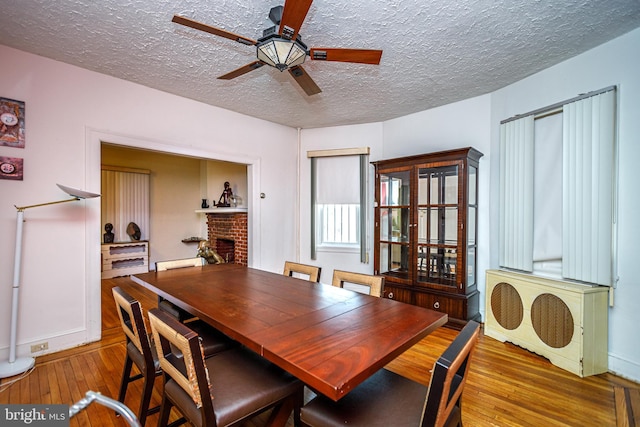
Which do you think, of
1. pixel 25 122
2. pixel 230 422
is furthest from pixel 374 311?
pixel 25 122

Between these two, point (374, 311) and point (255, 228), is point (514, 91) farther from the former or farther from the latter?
point (255, 228)

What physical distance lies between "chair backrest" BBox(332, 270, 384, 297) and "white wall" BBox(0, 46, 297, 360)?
2.47 metres

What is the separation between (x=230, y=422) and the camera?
1.18 meters

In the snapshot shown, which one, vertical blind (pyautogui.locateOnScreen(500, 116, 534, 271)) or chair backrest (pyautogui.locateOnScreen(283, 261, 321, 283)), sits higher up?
vertical blind (pyautogui.locateOnScreen(500, 116, 534, 271))

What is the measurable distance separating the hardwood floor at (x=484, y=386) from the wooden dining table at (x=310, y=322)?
798mm

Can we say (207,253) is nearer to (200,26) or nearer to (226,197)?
(226,197)

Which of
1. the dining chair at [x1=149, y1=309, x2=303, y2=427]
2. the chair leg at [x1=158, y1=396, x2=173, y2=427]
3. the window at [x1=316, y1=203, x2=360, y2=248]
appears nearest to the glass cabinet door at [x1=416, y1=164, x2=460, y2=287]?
the window at [x1=316, y1=203, x2=360, y2=248]

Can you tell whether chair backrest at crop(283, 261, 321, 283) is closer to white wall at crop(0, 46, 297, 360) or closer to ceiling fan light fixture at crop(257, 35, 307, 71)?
ceiling fan light fixture at crop(257, 35, 307, 71)

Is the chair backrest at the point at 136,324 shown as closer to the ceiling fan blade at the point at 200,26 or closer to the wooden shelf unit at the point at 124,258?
the ceiling fan blade at the point at 200,26

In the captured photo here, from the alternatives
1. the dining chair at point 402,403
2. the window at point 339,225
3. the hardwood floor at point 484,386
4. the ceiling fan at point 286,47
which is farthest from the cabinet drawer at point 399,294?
the ceiling fan at point 286,47

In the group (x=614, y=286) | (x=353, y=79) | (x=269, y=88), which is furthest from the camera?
(x=269, y=88)

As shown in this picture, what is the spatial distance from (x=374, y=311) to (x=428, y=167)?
227 centimetres

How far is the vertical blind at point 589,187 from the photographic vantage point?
7.68 ft

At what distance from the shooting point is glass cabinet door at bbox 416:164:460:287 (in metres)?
3.21
